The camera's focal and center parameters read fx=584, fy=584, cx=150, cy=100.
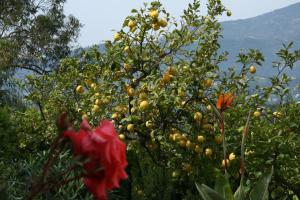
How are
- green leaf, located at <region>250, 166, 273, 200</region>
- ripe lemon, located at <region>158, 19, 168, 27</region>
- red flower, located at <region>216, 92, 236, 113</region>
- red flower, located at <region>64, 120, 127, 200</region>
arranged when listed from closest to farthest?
red flower, located at <region>64, 120, 127, 200</region> → red flower, located at <region>216, 92, 236, 113</region> → green leaf, located at <region>250, 166, 273, 200</region> → ripe lemon, located at <region>158, 19, 168, 27</region>

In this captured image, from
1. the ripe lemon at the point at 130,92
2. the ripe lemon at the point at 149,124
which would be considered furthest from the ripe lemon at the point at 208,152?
the ripe lemon at the point at 130,92

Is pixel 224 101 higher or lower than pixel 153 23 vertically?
lower

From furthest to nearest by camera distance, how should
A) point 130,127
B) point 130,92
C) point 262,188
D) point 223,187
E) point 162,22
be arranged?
point 162,22 → point 130,92 → point 130,127 → point 223,187 → point 262,188

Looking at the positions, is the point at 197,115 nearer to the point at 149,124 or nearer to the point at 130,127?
the point at 149,124

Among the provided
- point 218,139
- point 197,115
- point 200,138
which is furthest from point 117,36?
point 218,139

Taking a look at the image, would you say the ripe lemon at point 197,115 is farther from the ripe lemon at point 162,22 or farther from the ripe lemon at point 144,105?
the ripe lemon at point 162,22

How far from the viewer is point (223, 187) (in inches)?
162

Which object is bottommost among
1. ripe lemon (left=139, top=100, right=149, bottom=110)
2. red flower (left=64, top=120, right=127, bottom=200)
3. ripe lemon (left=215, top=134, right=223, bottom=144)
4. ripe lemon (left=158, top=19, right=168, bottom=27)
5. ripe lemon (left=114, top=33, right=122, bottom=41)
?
ripe lemon (left=215, top=134, right=223, bottom=144)

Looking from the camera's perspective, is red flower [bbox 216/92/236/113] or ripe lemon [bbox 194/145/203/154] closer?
red flower [bbox 216/92/236/113]

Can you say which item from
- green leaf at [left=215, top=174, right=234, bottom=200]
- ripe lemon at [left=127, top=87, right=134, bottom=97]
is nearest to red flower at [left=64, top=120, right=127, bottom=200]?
green leaf at [left=215, top=174, right=234, bottom=200]

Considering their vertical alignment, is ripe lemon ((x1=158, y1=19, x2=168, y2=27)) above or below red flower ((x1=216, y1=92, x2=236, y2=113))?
above

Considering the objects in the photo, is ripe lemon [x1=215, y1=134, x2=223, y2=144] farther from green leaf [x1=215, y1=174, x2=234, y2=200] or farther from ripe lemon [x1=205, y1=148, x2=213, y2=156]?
green leaf [x1=215, y1=174, x2=234, y2=200]

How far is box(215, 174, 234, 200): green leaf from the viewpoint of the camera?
397 centimetres

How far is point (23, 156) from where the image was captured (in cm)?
666
